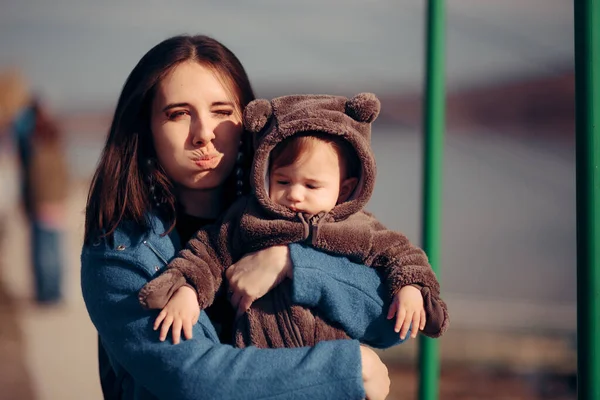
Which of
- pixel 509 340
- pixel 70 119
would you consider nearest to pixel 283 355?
pixel 509 340

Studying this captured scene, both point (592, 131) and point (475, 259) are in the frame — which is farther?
point (475, 259)

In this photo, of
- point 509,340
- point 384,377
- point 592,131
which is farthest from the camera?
point 509,340

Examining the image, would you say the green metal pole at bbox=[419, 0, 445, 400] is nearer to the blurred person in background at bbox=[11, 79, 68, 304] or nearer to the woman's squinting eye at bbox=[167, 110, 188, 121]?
the woman's squinting eye at bbox=[167, 110, 188, 121]

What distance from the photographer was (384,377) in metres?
1.35

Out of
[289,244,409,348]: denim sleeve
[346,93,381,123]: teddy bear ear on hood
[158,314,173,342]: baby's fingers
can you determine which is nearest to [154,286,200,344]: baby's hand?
[158,314,173,342]: baby's fingers

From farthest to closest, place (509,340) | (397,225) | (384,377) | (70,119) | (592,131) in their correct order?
(70,119) → (397,225) → (509,340) → (384,377) → (592,131)

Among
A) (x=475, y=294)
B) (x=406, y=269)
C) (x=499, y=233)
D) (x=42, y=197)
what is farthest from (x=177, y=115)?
(x=499, y=233)

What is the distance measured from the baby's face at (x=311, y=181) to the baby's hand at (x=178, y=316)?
22 centimetres

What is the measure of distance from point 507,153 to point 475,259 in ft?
43.1

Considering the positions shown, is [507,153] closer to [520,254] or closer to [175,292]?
[520,254]

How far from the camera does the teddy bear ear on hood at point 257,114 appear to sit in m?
1.41

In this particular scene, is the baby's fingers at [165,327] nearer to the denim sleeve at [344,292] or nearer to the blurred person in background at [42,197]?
the denim sleeve at [344,292]

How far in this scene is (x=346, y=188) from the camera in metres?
1.44

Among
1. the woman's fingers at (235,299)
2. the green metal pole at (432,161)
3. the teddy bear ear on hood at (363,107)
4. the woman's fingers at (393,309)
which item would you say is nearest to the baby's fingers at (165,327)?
the woman's fingers at (235,299)
